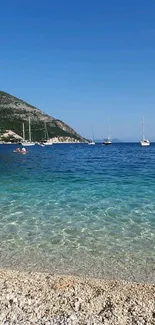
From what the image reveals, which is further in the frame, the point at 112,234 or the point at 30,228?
the point at 30,228

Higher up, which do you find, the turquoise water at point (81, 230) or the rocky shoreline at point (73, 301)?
the rocky shoreline at point (73, 301)

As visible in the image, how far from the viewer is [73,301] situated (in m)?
7.31

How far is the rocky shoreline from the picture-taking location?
21.7ft

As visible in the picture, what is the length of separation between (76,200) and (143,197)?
477cm

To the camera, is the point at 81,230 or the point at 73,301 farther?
the point at 81,230

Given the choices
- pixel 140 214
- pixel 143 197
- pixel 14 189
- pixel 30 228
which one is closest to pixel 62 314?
pixel 30 228

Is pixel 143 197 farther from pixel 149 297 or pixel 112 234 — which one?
pixel 149 297

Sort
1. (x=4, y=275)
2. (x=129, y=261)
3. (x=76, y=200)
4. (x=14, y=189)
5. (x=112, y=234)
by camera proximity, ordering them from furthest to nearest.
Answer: (x=14, y=189), (x=76, y=200), (x=112, y=234), (x=129, y=261), (x=4, y=275)

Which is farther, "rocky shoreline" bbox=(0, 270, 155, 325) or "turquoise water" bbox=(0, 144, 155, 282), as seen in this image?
"turquoise water" bbox=(0, 144, 155, 282)

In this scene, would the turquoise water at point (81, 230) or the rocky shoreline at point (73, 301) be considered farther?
the turquoise water at point (81, 230)

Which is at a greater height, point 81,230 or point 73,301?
point 73,301

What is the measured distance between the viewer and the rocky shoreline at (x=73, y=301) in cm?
661

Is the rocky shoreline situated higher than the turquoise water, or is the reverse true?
the rocky shoreline

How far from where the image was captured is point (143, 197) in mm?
21188
